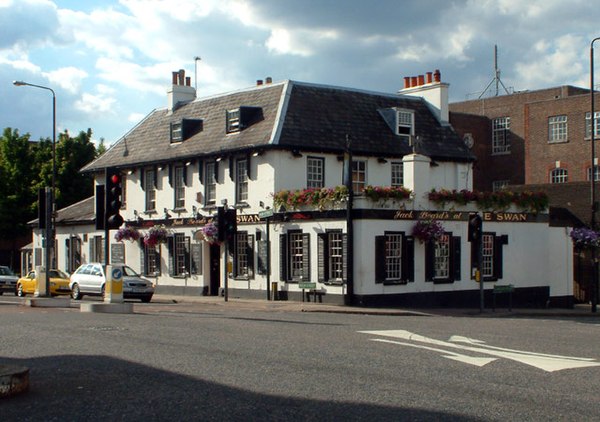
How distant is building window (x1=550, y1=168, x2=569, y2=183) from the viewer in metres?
56.3

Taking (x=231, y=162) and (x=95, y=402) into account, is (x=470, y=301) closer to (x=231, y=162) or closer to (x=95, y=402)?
(x=231, y=162)

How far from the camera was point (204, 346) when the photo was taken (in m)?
15.2

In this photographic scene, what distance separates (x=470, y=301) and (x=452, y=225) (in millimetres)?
3072

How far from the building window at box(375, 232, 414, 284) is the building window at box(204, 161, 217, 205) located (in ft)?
29.5

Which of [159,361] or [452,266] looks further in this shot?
[452,266]

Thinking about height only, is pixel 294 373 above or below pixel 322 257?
below

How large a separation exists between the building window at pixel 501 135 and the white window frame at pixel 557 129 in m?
6.17

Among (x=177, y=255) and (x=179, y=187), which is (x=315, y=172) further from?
(x=177, y=255)

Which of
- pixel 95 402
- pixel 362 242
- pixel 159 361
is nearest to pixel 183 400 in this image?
pixel 95 402

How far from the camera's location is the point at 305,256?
106ft

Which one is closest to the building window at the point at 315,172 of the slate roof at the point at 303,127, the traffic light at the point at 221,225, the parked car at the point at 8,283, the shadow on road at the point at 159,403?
the slate roof at the point at 303,127

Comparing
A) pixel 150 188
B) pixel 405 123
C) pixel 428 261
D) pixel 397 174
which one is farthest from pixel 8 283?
pixel 428 261

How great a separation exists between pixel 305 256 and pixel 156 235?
9.69 metres

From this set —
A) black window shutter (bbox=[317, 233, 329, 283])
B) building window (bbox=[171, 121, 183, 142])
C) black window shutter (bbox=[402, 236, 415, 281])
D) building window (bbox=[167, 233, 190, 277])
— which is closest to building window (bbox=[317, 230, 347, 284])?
black window shutter (bbox=[317, 233, 329, 283])
